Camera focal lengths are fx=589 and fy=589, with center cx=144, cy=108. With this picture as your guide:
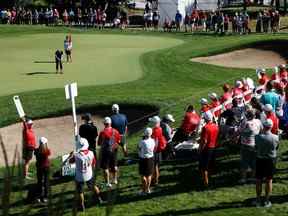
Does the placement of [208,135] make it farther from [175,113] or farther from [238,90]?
[175,113]

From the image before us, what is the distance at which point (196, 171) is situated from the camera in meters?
14.5

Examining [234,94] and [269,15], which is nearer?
[234,94]

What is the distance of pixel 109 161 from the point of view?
548 inches

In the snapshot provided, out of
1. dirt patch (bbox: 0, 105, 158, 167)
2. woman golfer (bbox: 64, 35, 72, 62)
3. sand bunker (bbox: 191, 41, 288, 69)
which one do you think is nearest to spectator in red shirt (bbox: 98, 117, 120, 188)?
dirt patch (bbox: 0, 105, 158, 167)

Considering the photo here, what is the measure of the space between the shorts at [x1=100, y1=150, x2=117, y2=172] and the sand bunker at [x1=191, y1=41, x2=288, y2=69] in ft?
64.5

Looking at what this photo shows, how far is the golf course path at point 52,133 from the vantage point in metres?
19.7

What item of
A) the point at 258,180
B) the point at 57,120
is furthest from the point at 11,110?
the point at 258,180

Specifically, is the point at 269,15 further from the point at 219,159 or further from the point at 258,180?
the point at 258,180

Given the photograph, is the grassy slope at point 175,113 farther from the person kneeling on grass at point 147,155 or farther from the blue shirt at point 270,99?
the blue shirt at point 270,99

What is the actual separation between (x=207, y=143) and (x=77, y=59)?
2074cm

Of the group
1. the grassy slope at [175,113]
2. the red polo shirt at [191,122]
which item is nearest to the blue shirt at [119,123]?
the grassy slope at [175,113]

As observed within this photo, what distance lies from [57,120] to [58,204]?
19.8m

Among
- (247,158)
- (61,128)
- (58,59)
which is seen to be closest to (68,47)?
(58,59)

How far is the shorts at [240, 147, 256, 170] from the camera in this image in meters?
13.1
